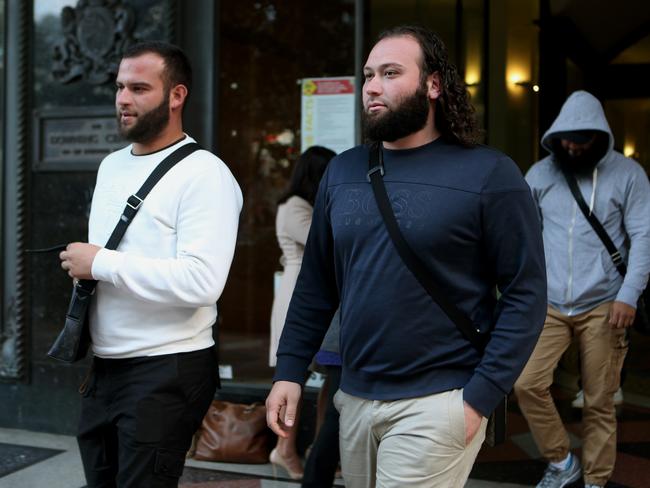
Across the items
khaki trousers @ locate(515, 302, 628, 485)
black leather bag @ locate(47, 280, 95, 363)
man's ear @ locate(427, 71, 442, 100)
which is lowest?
khaki trousers @ locate(515, 302, 628, 485)

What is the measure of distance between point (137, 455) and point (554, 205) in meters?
2.85

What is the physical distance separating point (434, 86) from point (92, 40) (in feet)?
13.0

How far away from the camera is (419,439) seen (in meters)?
2.46

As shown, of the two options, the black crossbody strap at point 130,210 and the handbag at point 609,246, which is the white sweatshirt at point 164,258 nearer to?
the black crossbody strap at point 130,210

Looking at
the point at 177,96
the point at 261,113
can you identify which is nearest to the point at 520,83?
the point at 261,113

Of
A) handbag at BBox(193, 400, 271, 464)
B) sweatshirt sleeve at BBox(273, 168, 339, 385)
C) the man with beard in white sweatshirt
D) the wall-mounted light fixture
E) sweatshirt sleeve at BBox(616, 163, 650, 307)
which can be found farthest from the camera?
the wall-mounted light fixture

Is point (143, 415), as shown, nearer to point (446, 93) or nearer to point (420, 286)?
point (420, 286)

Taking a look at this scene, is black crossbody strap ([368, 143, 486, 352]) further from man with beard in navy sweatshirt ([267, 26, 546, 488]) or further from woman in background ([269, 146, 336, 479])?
woman in background ([269, 146, 336, 479])

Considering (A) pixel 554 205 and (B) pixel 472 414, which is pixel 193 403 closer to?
(B) pixel 472 414

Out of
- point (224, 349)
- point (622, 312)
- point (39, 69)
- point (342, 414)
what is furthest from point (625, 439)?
point (39, 69)

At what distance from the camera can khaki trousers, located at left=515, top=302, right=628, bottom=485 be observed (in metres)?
4.74

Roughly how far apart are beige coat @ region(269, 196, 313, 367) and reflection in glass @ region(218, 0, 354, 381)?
1013 mm

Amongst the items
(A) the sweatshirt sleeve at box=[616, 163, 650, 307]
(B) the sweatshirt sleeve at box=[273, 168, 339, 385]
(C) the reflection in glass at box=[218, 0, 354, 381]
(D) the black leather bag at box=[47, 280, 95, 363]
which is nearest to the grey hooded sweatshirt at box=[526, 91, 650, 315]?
(A) the sweatshirt sleeve at box=[616, 163, 650, 307]

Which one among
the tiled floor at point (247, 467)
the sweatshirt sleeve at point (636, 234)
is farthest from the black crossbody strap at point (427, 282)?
the tiled floor at point (247, 467)
